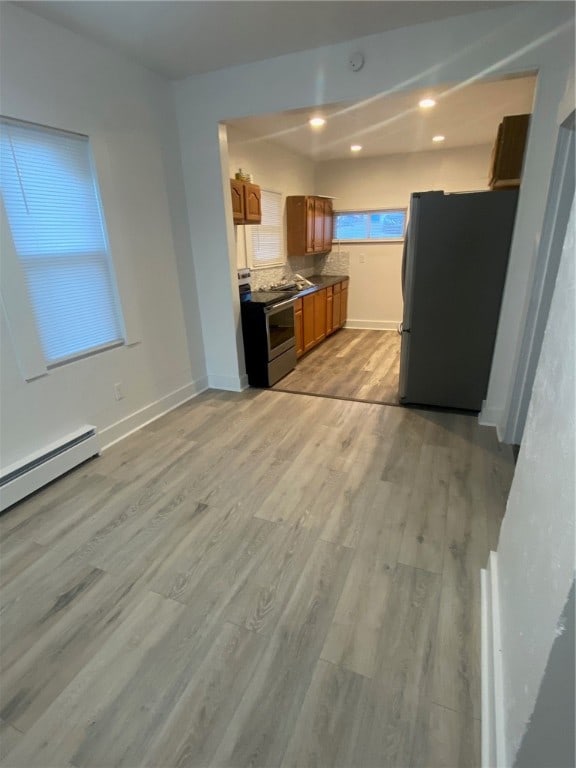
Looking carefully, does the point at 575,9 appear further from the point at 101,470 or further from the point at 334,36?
the point at 101,470

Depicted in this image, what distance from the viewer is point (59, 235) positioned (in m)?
2.51

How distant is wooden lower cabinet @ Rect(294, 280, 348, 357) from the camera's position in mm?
4824

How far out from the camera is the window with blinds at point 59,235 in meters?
2.26

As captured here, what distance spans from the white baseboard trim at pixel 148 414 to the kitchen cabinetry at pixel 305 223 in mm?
2613

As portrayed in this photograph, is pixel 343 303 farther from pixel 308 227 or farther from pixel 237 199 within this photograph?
pixel 237 199

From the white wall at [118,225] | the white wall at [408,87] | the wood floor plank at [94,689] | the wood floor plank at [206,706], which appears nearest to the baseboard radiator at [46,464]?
the white wall at [118,225]

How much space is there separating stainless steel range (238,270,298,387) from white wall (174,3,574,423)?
261mm

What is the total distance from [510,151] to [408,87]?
0.86 meters

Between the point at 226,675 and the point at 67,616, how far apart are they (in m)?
0.78

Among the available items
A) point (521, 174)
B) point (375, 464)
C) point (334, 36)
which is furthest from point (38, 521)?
point (521, 174)

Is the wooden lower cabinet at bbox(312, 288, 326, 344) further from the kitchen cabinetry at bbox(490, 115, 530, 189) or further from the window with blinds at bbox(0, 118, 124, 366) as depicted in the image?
the window with blinds at bbox(0, 118, 124, 366)

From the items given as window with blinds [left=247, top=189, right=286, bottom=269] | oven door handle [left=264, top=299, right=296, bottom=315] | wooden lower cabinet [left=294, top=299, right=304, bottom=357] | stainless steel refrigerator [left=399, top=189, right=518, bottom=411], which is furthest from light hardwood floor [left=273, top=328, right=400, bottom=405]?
window with blinds [left=247, top=189, right=286, bottom=269]

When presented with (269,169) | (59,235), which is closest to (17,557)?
(59,235)

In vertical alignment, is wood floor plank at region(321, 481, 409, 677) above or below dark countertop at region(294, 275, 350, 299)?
below
